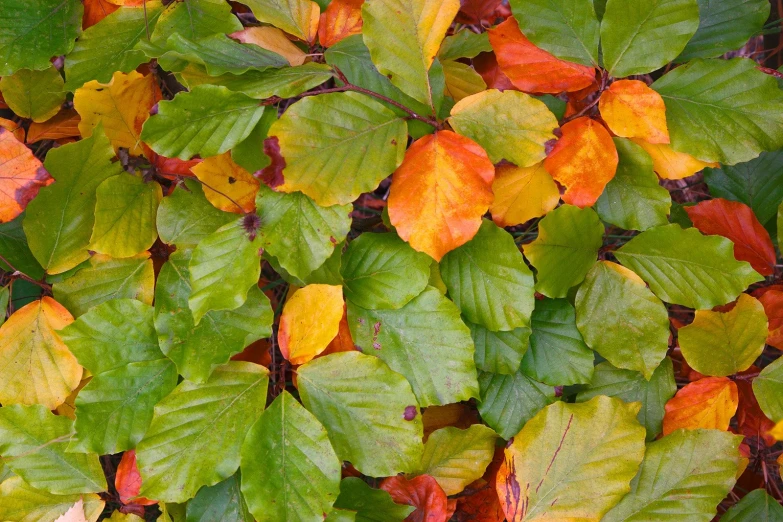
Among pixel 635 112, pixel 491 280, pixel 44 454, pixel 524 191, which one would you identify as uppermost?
pixel 635 112

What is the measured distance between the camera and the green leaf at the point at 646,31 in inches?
31.2

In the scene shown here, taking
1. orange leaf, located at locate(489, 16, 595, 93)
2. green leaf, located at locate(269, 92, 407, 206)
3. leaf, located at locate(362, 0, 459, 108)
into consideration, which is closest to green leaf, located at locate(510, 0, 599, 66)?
orange leaf, located at locate(489, 16, 595, 93)

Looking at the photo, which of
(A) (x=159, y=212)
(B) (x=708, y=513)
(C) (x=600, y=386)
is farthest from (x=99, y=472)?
(B) (x=708, y=513)

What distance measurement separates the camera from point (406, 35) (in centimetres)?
74

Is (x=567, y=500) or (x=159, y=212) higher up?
(x=159, y=212)

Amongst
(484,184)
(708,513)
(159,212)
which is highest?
(484,184)

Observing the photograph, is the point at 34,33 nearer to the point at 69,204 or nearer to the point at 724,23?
the point at 69,204

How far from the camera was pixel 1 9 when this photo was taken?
0.84m

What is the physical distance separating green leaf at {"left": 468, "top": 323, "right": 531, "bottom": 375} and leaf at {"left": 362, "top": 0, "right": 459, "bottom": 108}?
35 centimetres

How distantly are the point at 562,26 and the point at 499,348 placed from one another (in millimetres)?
446

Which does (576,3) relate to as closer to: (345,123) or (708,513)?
(345,123)

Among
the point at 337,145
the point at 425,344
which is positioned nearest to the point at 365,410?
the point at 425,344

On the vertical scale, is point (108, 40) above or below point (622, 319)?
above

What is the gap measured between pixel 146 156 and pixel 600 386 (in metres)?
0.74
